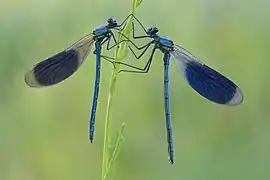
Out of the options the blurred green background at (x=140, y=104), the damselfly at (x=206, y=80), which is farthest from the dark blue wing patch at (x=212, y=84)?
the blurred green background at (x=140, y=104)

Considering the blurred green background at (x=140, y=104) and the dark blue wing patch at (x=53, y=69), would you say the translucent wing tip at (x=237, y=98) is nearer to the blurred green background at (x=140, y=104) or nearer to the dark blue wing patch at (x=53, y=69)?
→ the dark blue wing patch at (x=53, y=69)

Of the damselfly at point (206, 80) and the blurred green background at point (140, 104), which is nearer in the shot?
the damselfly at point (206, 80)

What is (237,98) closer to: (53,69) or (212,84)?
(212,84)

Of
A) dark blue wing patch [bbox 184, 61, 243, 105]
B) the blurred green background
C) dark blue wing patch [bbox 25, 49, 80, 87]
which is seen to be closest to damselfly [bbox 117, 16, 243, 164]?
dark blue wing patch [bbox 184, 61, 243, 105]

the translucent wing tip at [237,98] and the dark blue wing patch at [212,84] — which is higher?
the dark blue wing patch at [212,84]

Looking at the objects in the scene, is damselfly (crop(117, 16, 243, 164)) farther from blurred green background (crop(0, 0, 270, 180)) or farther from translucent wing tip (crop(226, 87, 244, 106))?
blurred green background (crop(0, 0, 270, 180))

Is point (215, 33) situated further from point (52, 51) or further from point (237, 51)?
point (52, 51)

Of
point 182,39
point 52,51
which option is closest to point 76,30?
point 52,51
